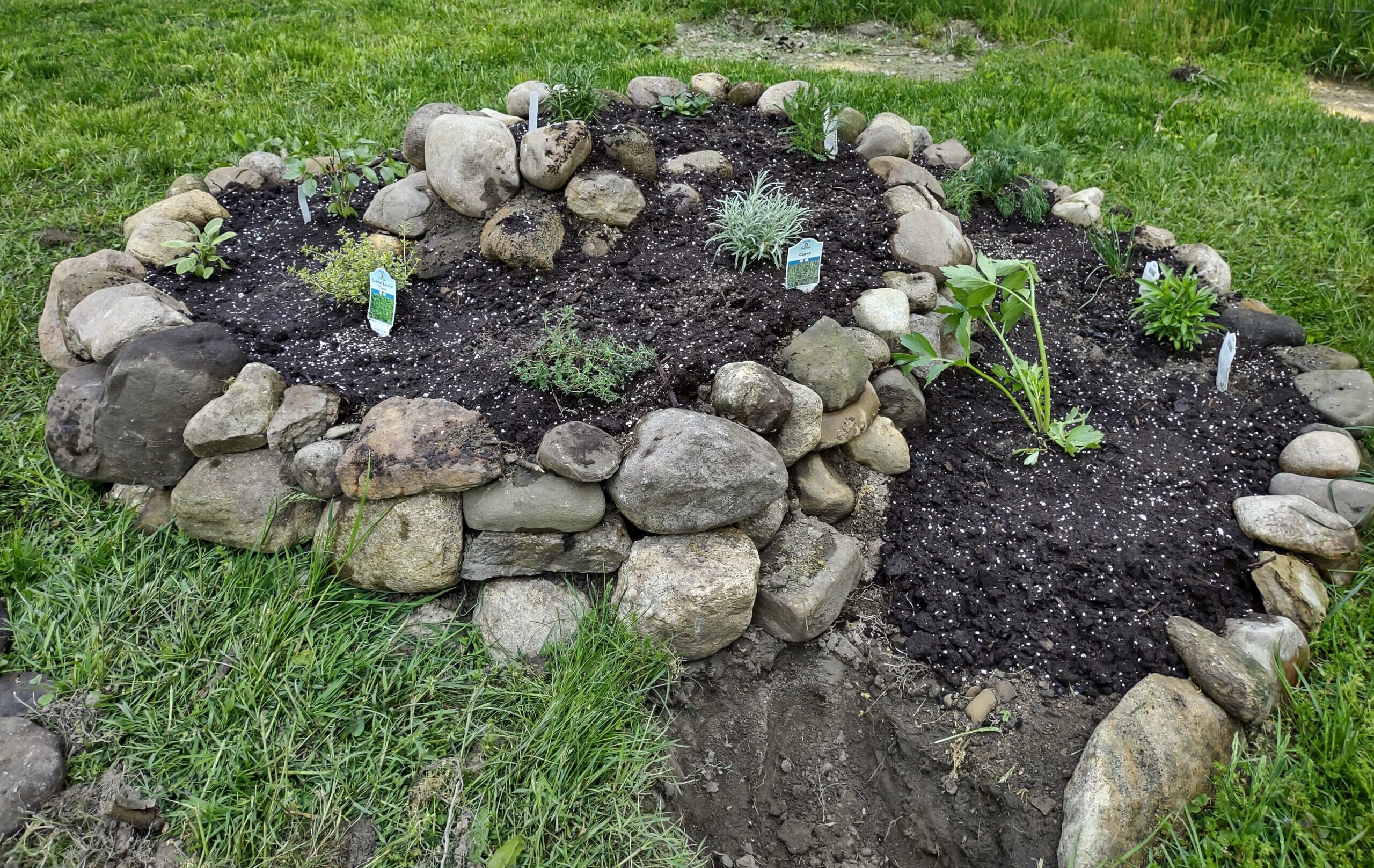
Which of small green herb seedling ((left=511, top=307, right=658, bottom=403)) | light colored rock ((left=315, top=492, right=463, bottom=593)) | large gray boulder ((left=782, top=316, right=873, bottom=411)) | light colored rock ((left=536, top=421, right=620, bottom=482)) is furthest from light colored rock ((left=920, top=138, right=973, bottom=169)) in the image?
light colored rock ((left=315, top=492, right=463, bottom=593))

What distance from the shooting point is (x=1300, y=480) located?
3.03 meters

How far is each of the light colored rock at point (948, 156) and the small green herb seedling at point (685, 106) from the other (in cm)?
121

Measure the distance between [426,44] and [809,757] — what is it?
19.1ft

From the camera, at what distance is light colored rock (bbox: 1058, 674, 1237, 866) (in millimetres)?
2250

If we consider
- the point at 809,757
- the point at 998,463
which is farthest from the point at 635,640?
the point at 998,463

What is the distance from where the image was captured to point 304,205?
12.5 feet

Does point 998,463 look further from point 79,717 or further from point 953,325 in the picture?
point 79,717

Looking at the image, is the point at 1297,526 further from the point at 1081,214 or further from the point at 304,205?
the point at 304,205

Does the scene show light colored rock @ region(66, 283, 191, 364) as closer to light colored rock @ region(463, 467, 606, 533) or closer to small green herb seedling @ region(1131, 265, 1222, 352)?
light colored rock @ region(463, 467, 606, 533)

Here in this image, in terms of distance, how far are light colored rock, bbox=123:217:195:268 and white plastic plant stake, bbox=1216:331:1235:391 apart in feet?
14.2

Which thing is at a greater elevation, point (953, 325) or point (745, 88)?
point (745, 88)

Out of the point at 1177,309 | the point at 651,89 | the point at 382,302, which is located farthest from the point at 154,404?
the point at 1177,309

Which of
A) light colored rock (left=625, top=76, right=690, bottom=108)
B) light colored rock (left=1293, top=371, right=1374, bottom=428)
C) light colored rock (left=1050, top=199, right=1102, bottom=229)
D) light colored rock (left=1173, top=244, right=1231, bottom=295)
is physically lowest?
light colored rock (left=1293, top=371, right=1374, bottom=428)

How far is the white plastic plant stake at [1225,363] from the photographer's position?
333cm
